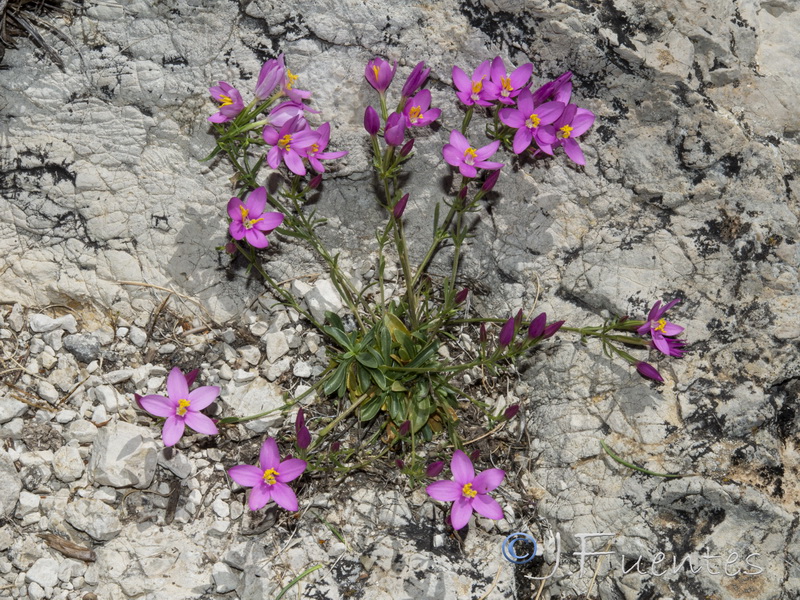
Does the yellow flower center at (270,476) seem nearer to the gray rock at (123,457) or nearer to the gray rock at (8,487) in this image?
the gray rock at (123,457)

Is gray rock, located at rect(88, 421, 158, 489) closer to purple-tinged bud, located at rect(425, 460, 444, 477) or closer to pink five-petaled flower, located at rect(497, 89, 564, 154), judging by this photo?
purple-tinged bud, located at rect(425, 460, 444, 477)

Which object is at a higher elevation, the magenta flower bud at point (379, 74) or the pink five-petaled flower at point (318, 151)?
the magenta flower bud at point (379, 74)

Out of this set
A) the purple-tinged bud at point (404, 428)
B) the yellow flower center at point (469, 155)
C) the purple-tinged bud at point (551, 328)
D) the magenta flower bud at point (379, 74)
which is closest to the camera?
the purple-tinged bud at point (551, 328)

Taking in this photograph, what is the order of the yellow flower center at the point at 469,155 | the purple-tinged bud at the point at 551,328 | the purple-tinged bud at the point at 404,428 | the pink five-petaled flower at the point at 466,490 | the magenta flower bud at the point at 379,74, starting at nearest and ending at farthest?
the pink five-petaled flower at the point at 466,490, the purple-tinged bud at the point at 551,328, the purple-tinged bud at the point at 404,428, the yellow flower center at the point at 469,155, the magenta flower bud at the point at 379,74

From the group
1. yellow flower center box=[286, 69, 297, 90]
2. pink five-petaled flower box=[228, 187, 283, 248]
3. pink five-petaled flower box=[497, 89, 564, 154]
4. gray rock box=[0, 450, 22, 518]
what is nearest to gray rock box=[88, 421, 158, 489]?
gray rock box=[0, 450, 22, 518]

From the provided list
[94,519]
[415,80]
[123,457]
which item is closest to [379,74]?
[415,80]

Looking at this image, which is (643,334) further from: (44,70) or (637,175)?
(44,70)

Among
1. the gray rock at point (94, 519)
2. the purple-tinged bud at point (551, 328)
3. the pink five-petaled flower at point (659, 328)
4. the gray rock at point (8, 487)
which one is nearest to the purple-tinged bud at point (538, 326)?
the purple-tinged bud at point (551, 328)
